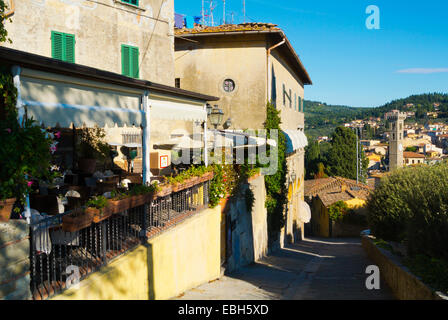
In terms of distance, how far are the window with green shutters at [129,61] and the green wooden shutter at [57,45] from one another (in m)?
2.18

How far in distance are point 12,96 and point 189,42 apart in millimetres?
14120

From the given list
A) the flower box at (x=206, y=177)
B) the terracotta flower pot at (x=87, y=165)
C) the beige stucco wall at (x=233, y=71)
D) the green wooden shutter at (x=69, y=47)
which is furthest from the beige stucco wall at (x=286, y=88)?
the terracotta flower pot at (x=87, y=165)

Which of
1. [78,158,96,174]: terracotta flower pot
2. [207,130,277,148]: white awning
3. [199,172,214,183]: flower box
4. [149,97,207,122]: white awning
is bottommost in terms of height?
[199,172,214,183]: flower box

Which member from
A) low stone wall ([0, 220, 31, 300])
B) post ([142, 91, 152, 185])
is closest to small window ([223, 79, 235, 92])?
post ([142, 91, 152, 185])

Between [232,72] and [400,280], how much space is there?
11.5 meters

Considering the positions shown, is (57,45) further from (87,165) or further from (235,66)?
(235,66)

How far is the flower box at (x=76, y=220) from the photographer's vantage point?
16.7ft

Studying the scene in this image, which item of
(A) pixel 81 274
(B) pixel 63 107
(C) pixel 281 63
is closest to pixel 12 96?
(B) pixel 63 107

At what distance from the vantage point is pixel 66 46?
12.1 m

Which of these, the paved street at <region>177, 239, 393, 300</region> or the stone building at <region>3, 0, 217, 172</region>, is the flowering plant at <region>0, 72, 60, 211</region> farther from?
the paved street at <region>177, 239, 393, 300</region>

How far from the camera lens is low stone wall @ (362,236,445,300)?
724 centimetres

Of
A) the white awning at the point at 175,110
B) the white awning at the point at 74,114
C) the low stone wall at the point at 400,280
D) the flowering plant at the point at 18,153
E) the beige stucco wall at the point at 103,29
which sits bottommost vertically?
the low stone wall at the point at 400,280

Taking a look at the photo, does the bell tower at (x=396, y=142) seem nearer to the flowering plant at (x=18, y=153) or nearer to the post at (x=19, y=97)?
the post at (x=19, y=97)

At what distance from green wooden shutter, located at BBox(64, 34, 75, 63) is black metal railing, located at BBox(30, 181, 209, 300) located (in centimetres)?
622
